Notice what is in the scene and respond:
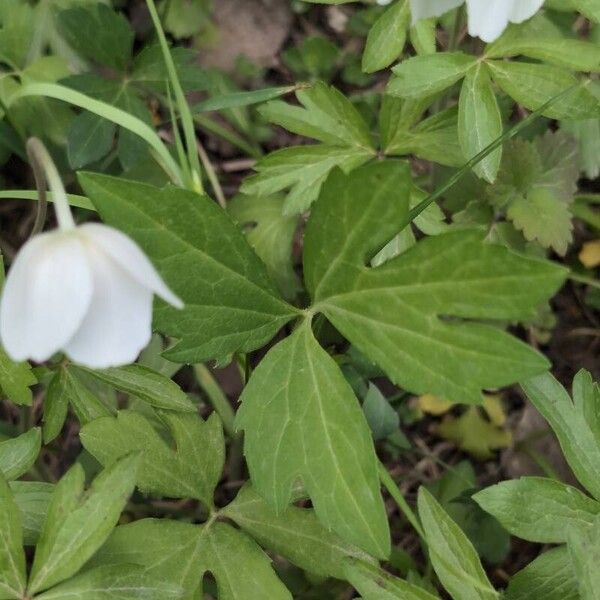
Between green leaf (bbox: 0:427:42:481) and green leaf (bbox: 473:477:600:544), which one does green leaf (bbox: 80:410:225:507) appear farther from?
green leaf (bbox: 473:477:600:544)

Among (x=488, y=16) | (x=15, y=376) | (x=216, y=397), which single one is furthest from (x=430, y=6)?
(x=216, y=397)

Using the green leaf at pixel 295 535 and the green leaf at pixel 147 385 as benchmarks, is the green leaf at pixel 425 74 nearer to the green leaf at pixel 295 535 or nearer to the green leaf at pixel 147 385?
the green leaf at pixel 147 385

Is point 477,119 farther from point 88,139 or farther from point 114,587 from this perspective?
point 114,587

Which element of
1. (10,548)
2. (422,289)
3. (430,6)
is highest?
(430,6)

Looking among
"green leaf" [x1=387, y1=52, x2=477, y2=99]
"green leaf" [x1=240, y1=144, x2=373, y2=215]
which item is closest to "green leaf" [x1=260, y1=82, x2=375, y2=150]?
"green leaf" [x1=240, y1=144, x2=373, y2=215]

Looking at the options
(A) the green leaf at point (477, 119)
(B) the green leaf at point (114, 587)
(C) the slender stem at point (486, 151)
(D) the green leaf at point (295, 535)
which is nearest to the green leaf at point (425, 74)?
(A) the green leaf at point (477, 119)

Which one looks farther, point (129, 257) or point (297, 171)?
A: point (297, 171)
